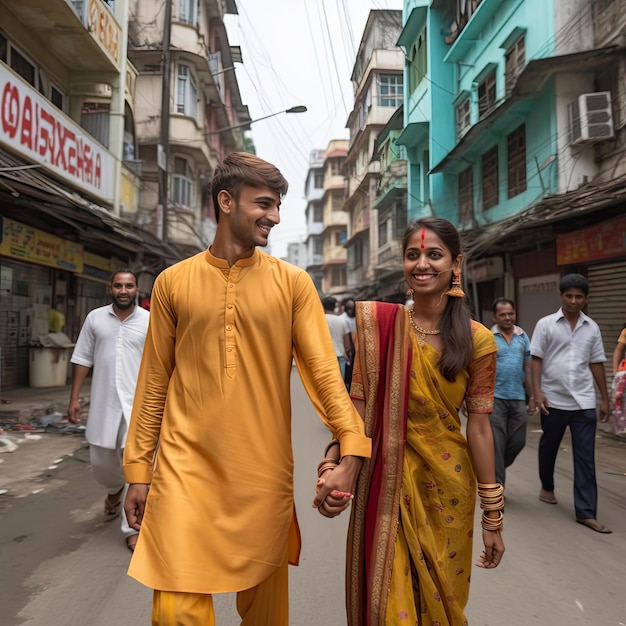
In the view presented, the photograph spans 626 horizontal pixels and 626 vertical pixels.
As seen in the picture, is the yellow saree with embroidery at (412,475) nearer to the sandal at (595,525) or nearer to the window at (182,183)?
the sandal at (595,525)

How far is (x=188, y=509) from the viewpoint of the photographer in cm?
181

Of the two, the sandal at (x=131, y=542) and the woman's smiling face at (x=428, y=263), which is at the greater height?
the woman's smiling face at (x=428, y=263)

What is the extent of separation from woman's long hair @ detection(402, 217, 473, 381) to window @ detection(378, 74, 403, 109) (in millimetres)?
26457

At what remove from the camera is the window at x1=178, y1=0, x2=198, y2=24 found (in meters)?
20.2

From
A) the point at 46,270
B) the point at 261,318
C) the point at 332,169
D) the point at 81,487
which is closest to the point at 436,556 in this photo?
the point at 261,318

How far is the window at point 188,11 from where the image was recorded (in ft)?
66.3

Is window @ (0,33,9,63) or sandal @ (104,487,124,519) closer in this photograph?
sandal @ (104,487,124,519)

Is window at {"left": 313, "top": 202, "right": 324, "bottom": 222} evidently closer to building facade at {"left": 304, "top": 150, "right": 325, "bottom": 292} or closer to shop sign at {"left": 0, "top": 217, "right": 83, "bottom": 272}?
building facade at {"left": 304, "top": 150, "right": 325, "bottom": 292}

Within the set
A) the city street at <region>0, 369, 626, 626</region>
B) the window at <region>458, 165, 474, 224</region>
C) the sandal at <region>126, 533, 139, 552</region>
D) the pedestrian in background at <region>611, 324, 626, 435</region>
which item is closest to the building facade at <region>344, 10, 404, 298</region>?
the window at <region>458, 165, 474, 224</region>

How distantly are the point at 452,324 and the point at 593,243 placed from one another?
28.3 ft

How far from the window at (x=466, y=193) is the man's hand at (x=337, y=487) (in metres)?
15.2

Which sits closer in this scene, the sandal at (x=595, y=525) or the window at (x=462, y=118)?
the sandal at (x=595, y=525)

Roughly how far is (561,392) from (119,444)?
130 inches

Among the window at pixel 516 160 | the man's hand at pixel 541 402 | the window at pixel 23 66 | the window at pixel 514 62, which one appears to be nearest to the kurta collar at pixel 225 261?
the man's hand at pixel 541 402
